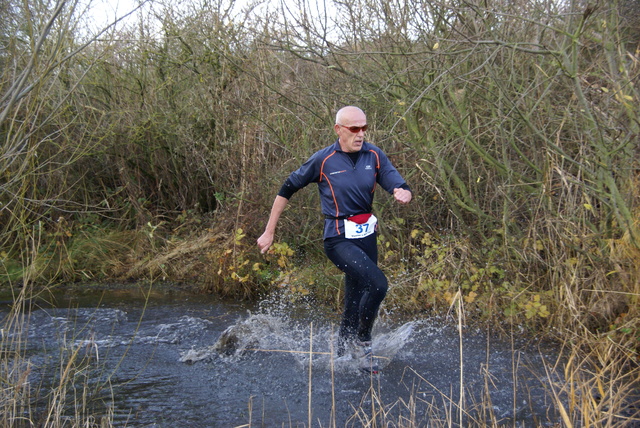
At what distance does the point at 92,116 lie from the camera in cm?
1172

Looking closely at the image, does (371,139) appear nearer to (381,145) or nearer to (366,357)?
(381,145)

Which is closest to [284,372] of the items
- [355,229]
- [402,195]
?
[355,229]

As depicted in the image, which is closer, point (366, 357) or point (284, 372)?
point (366, 357)

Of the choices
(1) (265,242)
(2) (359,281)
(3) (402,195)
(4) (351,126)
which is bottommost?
A: (2) (359,281)

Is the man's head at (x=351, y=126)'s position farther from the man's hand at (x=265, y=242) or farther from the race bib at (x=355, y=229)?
the man's hand at (x=265, y=242)

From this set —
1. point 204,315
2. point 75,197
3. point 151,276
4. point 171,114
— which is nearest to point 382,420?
point 204,315

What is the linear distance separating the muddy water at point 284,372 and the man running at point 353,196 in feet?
1.78

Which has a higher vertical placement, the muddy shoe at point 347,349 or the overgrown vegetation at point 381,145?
the overgrown vegetation at point 381,145

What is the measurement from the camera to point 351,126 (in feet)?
17.6

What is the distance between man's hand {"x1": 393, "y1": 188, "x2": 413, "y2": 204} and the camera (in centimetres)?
509

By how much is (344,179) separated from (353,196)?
5.7 inches

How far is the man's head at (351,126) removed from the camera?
537 cm

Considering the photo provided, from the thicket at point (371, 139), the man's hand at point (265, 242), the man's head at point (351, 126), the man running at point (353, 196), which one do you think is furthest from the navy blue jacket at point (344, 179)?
the thicket at point (371, 139)

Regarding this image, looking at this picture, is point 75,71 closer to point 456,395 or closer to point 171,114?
point 171,114
